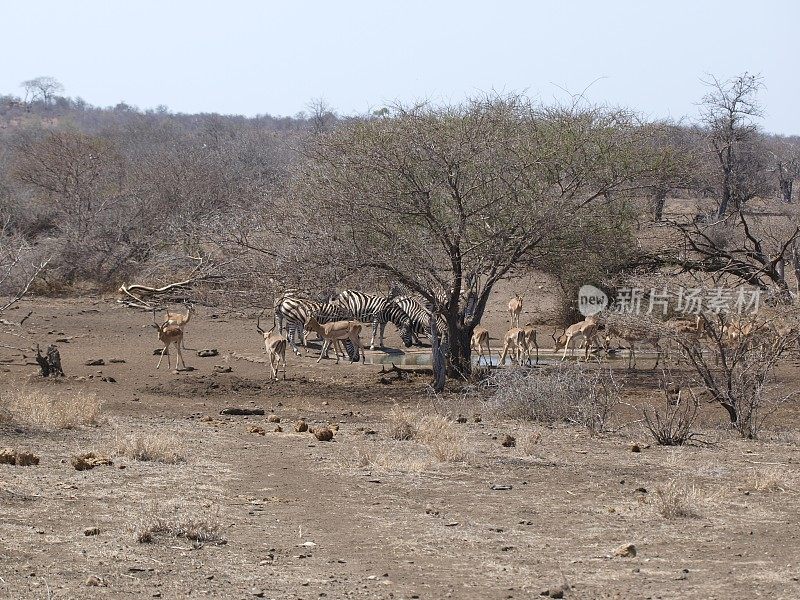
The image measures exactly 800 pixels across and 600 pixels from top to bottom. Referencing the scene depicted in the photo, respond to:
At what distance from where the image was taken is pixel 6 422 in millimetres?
12453

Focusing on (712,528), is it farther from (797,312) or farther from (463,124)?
(463,124)

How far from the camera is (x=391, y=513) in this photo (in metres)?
8.67

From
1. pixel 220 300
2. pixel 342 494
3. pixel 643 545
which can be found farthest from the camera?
pixel 220 300

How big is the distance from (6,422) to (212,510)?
4.86 m

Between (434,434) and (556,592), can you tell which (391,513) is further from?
(434,434)

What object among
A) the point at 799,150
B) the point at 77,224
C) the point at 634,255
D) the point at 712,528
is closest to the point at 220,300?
the point at 77,224

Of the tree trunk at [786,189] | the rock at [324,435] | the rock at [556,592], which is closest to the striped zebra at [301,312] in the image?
the rock at [324,435]

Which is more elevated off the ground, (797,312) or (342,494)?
(797,312)

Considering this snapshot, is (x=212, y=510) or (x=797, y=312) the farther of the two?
(x=797, y=312)

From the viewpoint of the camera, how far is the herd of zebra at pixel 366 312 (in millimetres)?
25625

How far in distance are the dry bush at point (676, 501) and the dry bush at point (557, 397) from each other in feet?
14.8

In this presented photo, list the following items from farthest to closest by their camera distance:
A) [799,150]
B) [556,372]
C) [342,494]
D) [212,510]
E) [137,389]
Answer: [799,150]
[137,389]
[556,372]
[342,494]
[212,510]

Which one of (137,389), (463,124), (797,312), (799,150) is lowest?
(137,389)

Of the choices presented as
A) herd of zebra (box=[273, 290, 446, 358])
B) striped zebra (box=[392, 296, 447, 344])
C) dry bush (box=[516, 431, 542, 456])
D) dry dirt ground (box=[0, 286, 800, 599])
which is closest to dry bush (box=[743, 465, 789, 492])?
dry dirt ground (box=[0, 286, 800, 599])
